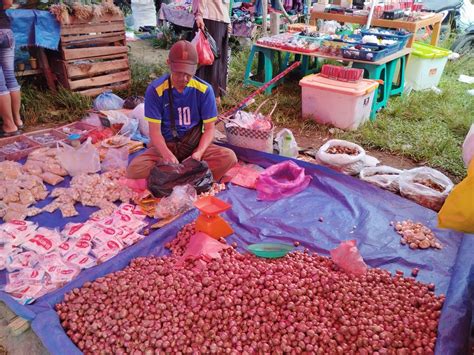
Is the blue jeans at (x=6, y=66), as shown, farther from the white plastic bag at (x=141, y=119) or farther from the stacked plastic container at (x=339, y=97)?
the stacked plastic container at (x=339, y=97)

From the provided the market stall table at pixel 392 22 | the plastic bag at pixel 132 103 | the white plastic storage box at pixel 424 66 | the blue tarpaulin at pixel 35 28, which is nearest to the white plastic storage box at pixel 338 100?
the white plastic storage box at pixel 424 66

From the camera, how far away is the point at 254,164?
3.67 metres

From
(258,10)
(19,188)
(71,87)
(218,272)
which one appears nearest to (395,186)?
(218,272)

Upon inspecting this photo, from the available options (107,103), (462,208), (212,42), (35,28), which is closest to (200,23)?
(212,42)

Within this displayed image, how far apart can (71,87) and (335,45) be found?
11.1 feet

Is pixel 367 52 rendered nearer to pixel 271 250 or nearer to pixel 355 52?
pixel 355 52

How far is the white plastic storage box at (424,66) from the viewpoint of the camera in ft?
18.2

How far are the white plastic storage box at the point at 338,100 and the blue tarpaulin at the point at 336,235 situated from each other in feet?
4.18

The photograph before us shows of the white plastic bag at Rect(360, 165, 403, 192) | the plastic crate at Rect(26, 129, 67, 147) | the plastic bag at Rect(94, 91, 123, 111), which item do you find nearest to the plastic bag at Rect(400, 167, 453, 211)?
the white plastic bag at Rect(360, 165, 403, 192)

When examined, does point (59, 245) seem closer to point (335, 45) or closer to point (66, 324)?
point (66, 324)

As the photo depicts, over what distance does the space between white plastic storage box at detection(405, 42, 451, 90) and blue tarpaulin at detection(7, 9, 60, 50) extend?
4645mm

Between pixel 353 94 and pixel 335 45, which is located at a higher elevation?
pixel 335 45

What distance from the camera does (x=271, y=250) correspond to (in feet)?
7.97

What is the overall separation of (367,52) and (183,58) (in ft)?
8.91
